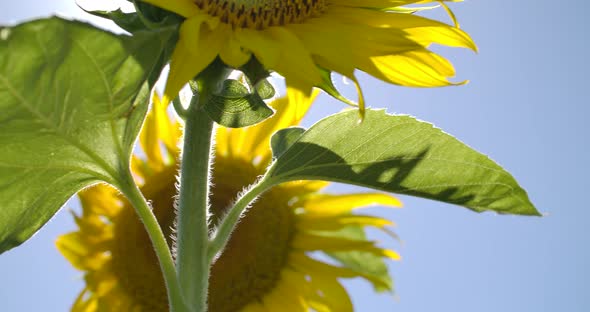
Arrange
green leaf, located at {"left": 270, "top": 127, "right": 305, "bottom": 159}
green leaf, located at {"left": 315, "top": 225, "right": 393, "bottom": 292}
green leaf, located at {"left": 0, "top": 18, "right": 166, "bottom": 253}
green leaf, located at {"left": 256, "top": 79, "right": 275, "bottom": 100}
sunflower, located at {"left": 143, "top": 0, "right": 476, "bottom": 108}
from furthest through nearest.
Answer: green leaf, located at {"left": 315, "top": 225, "right": 393, "bottom": 292} → green leaf, located at {"left": 270, "top": 127, "right": 305, "bottom": 159} → green leaf, located at {"left": 256, "top": 79, "right": 275, "bottom": 100} → sunflower, located at {"left": 143, "top": 0, "right": 476, "bottom": 108} → green leaf, located at {"left": 0, "top": 18, "right": 166, "bottom": 253}

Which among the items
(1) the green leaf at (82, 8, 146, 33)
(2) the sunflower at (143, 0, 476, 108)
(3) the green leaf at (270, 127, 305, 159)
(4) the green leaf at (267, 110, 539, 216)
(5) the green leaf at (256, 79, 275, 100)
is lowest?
(3) the green leaf at (270, 127, 305, 159)

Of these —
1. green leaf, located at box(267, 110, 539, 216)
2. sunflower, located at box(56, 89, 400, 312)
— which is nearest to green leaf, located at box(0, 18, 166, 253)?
green leaf, located at box(267, 110, 539, 216)

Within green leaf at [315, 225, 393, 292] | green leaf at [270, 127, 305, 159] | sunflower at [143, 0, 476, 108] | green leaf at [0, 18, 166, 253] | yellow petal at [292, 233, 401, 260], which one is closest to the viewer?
green leaf at [0, 18, 166, 253]

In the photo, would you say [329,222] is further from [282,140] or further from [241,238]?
[282,140]

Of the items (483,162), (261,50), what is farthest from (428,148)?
(261,50)

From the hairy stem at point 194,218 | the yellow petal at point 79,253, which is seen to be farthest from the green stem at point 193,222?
the yellow petal at point 79,253

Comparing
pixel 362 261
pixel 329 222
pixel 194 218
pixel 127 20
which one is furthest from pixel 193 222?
pixel 329 222

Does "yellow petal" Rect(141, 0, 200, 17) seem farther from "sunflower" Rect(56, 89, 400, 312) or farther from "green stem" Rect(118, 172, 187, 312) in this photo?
"sunflower" Rect(56, 89, 400, 312)
